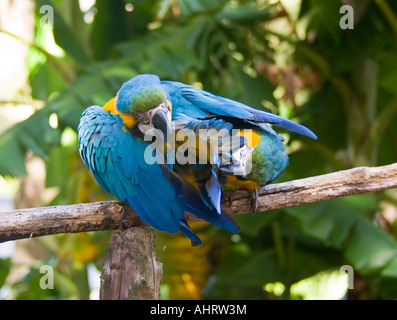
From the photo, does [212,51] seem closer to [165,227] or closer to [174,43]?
[174,43]

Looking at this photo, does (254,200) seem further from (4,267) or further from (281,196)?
(4,267)

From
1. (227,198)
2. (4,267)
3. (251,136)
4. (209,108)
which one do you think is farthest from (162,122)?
(4,267)

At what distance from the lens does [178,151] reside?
5.82 feet

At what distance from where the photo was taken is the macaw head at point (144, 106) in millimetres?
1819

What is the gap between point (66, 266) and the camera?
12.7ft

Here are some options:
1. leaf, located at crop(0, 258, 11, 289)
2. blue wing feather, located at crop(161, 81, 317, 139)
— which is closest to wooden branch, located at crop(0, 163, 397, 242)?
blue wing feather, located at crop(161, 81, 317, 139)

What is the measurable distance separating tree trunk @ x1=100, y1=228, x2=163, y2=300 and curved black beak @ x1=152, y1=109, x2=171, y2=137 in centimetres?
40

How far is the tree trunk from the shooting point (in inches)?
65.8

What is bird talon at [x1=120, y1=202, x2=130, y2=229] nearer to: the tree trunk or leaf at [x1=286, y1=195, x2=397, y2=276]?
the tree trunk

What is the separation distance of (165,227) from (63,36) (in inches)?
82.4

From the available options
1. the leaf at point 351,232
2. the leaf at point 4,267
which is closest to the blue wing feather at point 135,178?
the leaf at point 351,232

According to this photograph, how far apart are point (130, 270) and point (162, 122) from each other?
0.55 m
